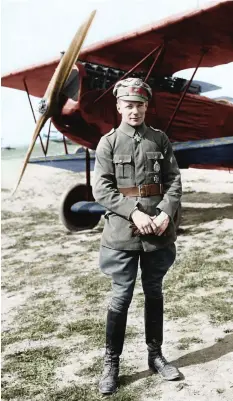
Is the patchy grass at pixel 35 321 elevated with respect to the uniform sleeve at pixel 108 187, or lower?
lower

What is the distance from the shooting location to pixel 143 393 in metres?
2.06

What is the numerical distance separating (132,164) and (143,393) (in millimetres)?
1202

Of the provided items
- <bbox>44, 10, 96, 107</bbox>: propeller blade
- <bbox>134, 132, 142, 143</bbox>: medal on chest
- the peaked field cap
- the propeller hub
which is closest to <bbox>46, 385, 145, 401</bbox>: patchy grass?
<bbox>134, 132, 142, 143</bbox>: medal on chest

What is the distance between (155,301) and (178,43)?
15.5 feet

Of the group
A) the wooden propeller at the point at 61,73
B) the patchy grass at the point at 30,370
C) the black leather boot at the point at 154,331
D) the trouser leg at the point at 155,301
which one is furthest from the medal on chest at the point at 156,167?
the wooden propeller at the point at 61,73

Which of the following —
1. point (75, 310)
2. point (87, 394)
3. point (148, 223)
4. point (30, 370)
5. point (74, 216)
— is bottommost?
point (74, 216)

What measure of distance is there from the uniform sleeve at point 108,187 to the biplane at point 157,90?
9.31 feet

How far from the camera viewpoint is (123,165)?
A: 83.5 inches

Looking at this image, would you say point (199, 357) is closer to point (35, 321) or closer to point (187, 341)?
point (187, 341)

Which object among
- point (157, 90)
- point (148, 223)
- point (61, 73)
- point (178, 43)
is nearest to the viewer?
point (148, 223)

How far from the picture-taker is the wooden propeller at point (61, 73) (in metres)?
3.96

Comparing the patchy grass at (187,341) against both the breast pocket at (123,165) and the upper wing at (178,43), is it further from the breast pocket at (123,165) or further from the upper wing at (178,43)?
the upper wing at (178,43)

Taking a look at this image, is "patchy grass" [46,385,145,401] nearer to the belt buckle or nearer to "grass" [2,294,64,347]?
"grass" [2,294,64,347]

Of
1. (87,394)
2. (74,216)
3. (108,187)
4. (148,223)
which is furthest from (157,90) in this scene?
(87,394)
